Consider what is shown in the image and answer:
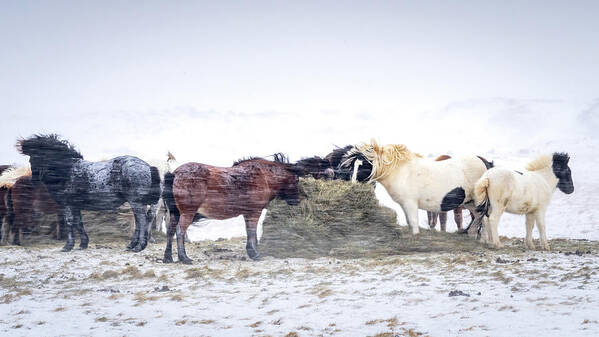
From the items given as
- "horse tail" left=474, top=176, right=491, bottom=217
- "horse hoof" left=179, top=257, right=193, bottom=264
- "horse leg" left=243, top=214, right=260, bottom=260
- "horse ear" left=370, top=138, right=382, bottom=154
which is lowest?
"horse hoof" left=179, top=257, right=193, bottom=264

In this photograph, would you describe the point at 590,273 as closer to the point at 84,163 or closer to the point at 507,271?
the point at 507,271

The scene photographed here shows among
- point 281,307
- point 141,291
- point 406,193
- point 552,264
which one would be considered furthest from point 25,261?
point 552,264

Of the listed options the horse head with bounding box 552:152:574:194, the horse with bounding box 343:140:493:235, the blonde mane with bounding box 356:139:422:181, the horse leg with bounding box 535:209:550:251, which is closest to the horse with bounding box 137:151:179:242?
the horse with bounding box 343:140:493:235

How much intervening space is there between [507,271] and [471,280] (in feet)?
2.23

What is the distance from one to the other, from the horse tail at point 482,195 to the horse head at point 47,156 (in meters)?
6.62

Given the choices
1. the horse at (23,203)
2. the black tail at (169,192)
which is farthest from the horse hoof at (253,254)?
the horse at (23,203)

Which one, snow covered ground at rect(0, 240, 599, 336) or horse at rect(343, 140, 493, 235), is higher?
horse at rect(343, 140, 493, 235)

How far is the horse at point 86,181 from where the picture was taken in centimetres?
929

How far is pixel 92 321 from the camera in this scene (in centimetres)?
502

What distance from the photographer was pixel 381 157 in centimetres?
909

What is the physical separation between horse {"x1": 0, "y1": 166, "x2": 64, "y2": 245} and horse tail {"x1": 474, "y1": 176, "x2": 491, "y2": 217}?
7329 mm

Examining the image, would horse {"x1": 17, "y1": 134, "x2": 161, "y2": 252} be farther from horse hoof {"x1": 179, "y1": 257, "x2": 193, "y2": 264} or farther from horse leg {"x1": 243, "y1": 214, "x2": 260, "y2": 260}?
horse leg {"x1": 243, "y1": 214, "x2": 260, "y2": 260}

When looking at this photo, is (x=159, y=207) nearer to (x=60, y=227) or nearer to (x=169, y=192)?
(x=60, y=227)

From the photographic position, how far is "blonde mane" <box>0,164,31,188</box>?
10.8 metres
